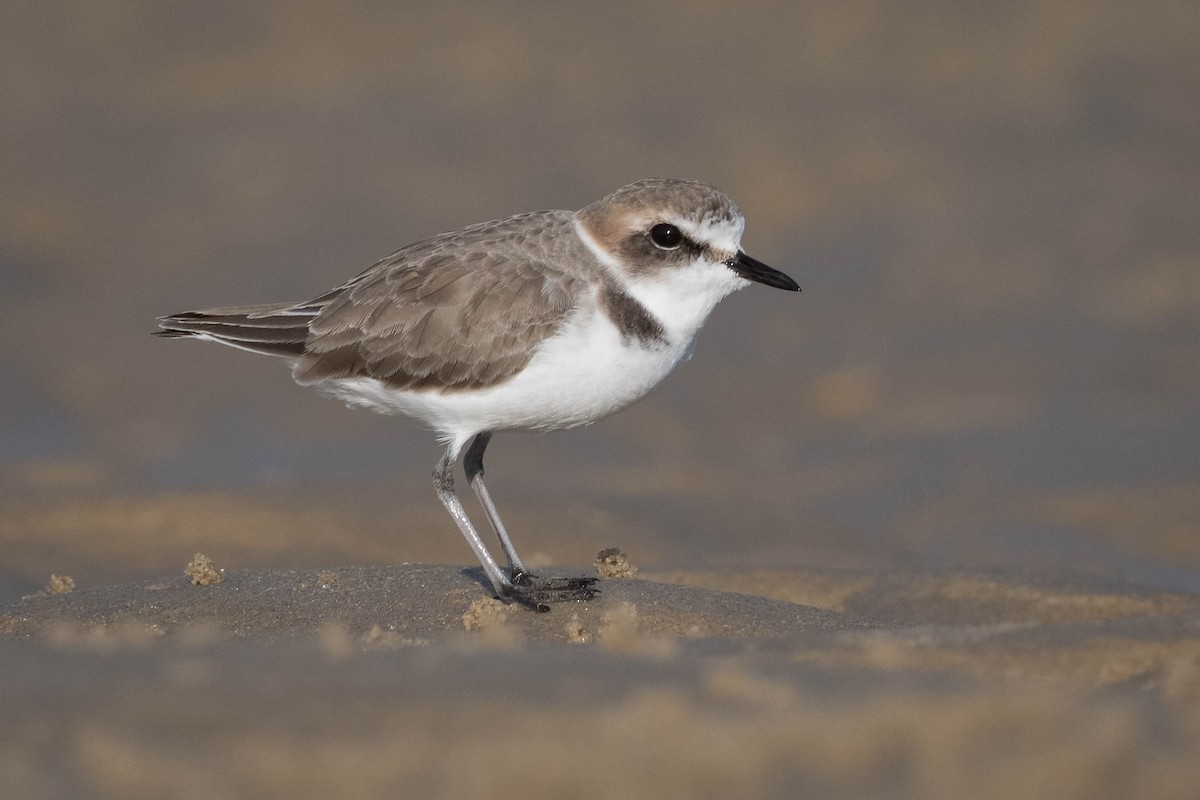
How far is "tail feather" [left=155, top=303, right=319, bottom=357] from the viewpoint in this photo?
6.95 metres

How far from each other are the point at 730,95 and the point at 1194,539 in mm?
8522

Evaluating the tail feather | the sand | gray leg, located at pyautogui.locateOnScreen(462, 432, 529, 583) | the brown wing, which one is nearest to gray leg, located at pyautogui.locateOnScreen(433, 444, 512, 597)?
gray leg, located at pyautogui.locateOnScreen(462, 432, 529, 583)

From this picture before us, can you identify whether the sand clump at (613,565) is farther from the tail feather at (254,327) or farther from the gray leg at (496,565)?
the tail feather at (254,327)

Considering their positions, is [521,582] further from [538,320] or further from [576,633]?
[538,320]

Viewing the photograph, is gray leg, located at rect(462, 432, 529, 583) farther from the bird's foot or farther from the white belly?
the white belly

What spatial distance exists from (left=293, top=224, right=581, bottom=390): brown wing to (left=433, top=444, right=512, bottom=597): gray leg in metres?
0.46

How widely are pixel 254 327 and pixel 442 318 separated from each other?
103 cm

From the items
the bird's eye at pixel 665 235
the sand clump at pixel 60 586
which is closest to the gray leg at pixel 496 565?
the bird's eye at pixel 665 235

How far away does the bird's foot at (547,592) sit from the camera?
6379 mm

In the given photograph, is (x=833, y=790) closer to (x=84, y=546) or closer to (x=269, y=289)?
(x=84, y=546)

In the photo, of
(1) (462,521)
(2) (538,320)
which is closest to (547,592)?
(1) (462,521)

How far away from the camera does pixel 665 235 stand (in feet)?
21.0

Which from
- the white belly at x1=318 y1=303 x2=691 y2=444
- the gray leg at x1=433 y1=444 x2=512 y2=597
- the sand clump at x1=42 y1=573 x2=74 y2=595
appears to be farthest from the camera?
the sand clump at x1=42 y1=573 x2=74 y2=595

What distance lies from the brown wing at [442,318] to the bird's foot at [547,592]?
0.91m
